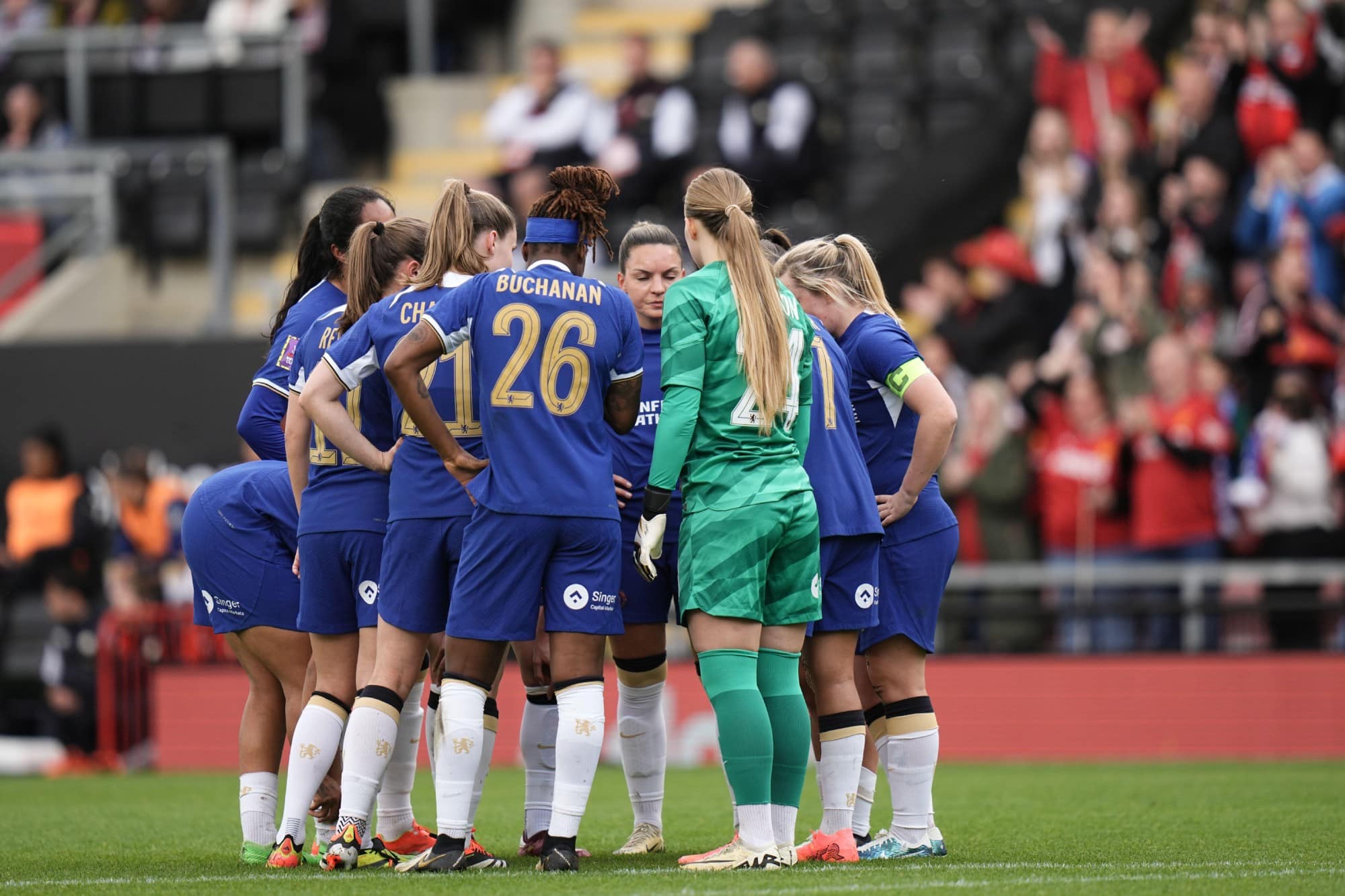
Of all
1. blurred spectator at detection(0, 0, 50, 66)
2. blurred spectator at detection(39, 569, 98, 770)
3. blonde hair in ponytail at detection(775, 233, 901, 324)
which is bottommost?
blurred spectator at detection(39, 569, 98, 770)

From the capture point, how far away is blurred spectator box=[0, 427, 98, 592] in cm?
1521

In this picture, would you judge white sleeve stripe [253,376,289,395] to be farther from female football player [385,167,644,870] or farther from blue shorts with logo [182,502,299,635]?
female football player [385,167,644,870]

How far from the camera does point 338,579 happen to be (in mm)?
6672

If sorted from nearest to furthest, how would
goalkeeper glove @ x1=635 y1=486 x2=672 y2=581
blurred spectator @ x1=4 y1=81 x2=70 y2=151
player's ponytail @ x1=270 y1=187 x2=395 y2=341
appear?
goalkeeper glove @ x1=635 y1=486 x2=672 y2=581
player's ponytail @ x1=270 y1=187 x2=395 y2=341
blurred spectator @ x1=4 y1=81 x2=70 y2=151

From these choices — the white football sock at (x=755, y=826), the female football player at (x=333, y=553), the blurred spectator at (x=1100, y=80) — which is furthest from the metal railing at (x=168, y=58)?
the white football sock at (x=755, y=826)

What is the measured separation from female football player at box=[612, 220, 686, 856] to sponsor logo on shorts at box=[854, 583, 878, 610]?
71 cm

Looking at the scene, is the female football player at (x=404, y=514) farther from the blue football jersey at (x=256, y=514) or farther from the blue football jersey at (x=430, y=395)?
the blue football jersey at (x=256, y=514)

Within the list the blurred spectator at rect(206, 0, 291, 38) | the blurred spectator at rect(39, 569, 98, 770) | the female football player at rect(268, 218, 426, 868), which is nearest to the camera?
the female football player at rect(268, 218, 426, 868)

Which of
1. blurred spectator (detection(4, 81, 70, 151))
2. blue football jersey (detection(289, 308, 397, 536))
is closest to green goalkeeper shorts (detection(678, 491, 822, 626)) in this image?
blue football jersey (detection(289, 308, 397, 536))

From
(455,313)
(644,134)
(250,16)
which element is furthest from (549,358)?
(250,16)

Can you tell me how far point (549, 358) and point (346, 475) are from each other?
921mm

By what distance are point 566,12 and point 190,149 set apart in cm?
485

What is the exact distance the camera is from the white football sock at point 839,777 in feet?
21.5

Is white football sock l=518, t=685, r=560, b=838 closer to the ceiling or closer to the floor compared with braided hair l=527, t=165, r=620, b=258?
closer to the floor
